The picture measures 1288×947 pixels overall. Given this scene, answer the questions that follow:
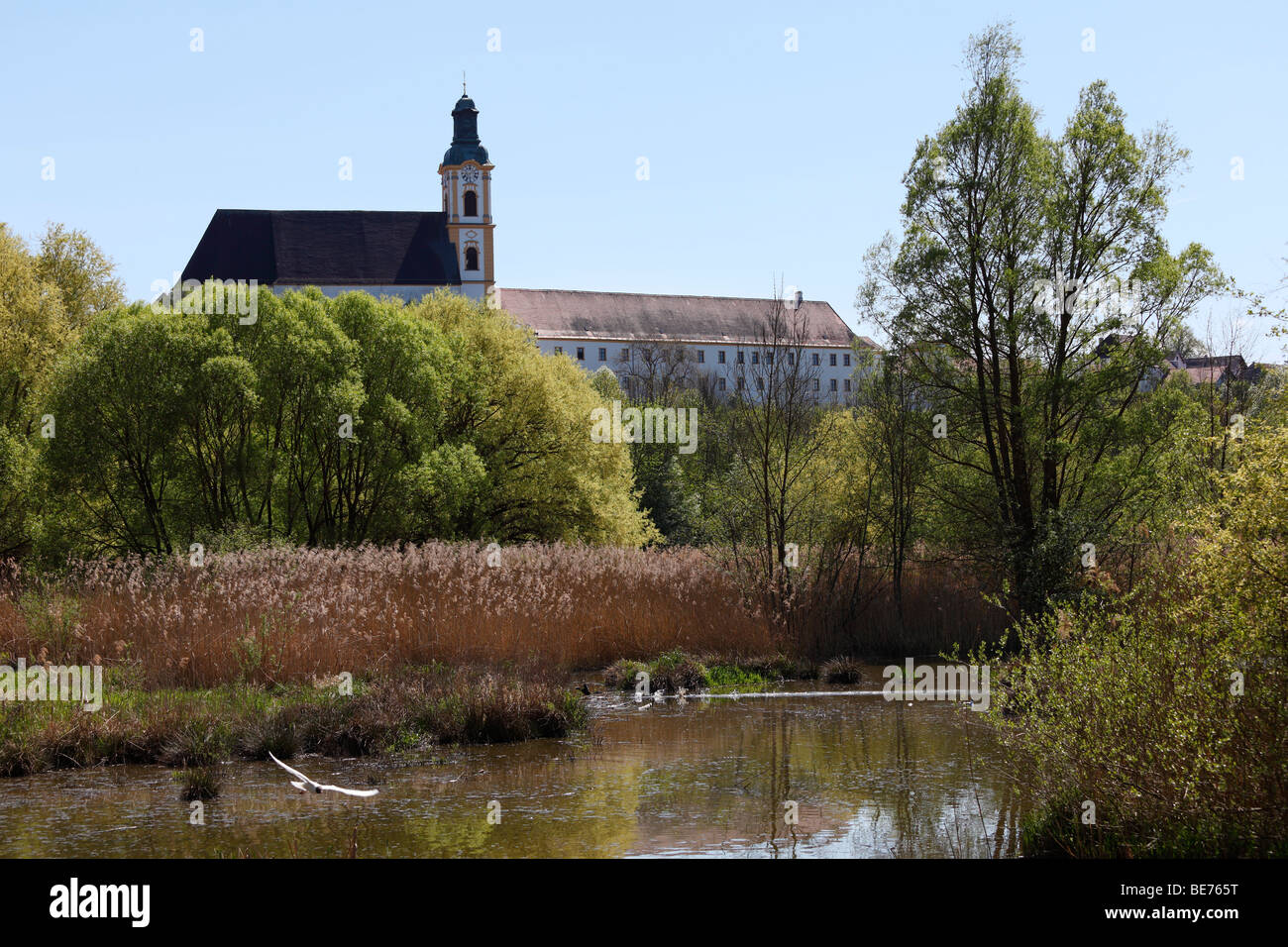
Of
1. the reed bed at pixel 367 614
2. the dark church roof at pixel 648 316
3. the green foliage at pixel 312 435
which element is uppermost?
the dark church roof at pixel 648 316

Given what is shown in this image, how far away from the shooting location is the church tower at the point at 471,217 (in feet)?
283

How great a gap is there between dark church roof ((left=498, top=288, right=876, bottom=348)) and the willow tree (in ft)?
266

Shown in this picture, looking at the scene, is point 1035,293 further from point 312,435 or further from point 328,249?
point 328,249

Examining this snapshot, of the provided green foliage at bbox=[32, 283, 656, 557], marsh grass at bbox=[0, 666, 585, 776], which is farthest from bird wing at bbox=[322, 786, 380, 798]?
green foliage at bbox=[32, 283, 656, 557]

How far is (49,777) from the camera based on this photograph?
1084cm

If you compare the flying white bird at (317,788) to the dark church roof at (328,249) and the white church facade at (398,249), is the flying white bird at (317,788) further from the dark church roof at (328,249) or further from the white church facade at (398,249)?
the dark church roof at (328,249)

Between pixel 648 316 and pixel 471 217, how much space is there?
2581 cm

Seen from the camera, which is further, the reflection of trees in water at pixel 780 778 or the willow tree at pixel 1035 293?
the willow tree at pixel 1035 293

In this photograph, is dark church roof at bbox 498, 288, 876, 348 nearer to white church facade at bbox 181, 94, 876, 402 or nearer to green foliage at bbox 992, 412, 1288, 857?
white church facade at bbox 181, 94, 876, 402

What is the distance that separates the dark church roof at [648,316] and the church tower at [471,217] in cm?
1639

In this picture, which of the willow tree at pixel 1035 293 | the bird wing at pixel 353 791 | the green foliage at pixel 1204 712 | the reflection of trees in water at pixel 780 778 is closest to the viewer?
the green foliage at pixel 1204 712

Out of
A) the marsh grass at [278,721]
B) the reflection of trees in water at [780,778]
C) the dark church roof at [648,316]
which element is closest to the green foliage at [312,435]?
the marsh grass at [278,721]

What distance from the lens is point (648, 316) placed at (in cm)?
10875

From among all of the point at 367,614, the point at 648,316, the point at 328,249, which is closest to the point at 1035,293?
the point at 367,614
